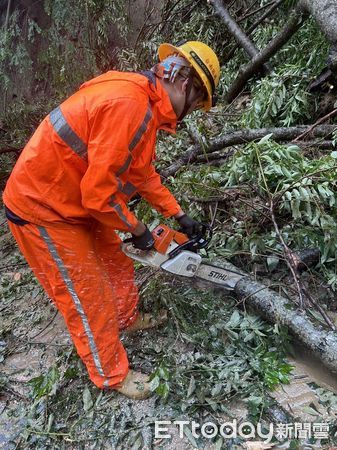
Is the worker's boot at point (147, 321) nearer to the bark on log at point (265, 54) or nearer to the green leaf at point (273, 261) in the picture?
the green leaf at point (273, 261)

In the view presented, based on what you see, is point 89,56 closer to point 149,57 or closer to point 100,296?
point 149,57

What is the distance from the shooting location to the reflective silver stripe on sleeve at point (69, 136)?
86.2 inches

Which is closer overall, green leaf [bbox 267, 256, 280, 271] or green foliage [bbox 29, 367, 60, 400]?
green foliage [bbox 29, 367, 60, 400]

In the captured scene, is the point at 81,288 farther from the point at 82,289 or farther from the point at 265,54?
the point at 265,54

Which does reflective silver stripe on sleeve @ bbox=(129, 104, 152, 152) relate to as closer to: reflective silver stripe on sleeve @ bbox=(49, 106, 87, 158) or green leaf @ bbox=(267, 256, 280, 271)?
reflective silver stripe on sleeve @ bbox=(49, 106, 87, 158)

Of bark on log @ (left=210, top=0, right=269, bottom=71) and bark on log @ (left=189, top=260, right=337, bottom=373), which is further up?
bark on log @ (left=210, top=0, right=269, bottom=71)

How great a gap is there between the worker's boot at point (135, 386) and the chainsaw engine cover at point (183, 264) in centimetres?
68

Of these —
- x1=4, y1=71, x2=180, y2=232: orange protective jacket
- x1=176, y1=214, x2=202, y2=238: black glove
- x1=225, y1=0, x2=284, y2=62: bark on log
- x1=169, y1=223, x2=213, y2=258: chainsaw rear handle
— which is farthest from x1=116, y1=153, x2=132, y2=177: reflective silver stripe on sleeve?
x1=225, y1=0, x2=284, y2=62: bark on log

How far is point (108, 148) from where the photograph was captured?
208 cm

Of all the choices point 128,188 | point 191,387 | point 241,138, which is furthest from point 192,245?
point 241,138

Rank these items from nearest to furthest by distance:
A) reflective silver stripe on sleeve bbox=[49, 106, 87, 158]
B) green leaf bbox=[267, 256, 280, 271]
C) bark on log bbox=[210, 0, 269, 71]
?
reflective silver stripe on sleeve bbox=[49, 106, 87, 158]
green leaf bbox=[267, 256, 280, 271]
bark on log bbox=[210, 0, 269, 71]

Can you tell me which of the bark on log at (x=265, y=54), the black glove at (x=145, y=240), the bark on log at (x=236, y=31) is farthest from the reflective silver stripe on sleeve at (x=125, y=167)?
the bark on log at (x=236, y=31)

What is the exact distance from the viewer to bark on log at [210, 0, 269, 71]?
4.95 metres

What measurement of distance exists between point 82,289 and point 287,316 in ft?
4.02
